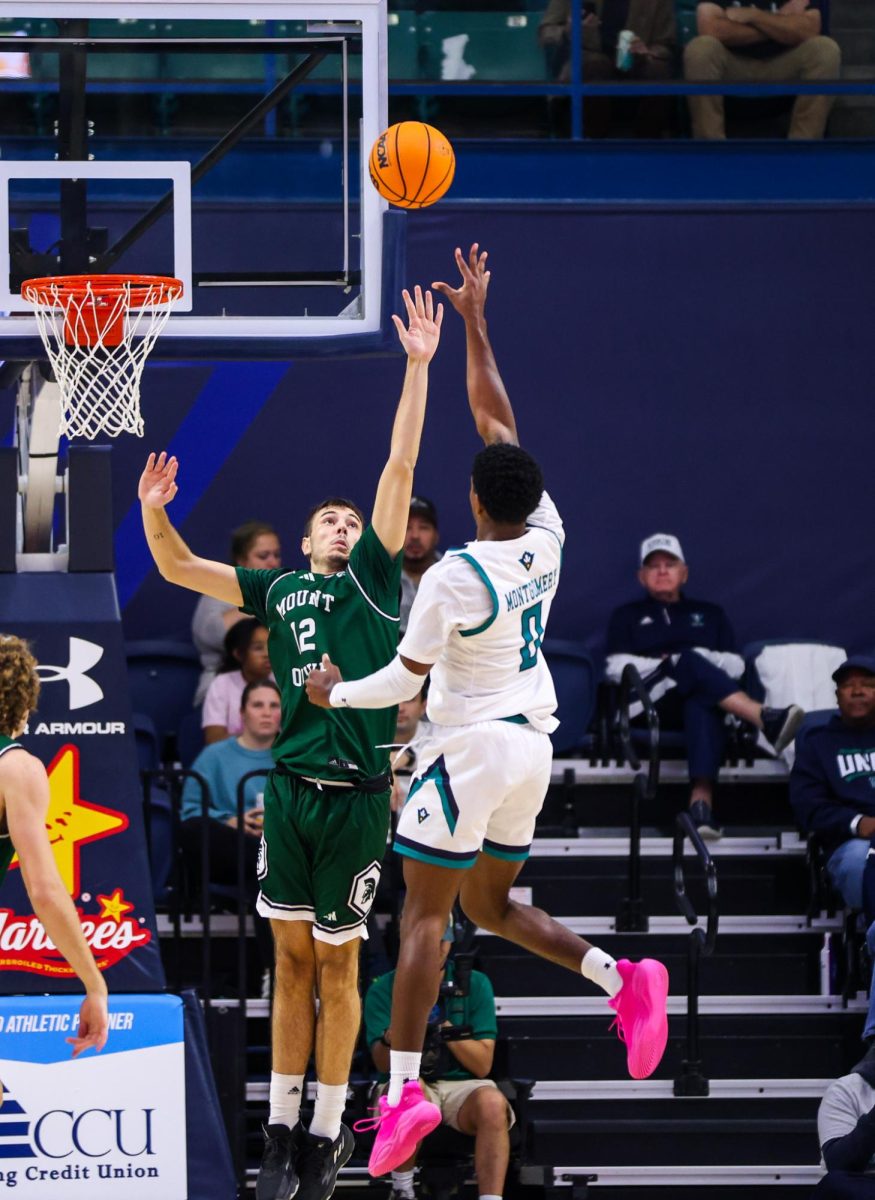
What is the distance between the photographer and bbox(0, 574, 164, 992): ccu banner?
845 cm

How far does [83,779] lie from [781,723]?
13.8 feet

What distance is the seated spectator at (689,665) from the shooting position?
11.1 metres

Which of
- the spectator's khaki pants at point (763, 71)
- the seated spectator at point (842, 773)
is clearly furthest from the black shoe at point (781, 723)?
the spectator's khaki pants at point (763, 71)

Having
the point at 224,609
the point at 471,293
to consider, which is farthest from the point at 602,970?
the point at 224,609

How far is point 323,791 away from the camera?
23.4 feet

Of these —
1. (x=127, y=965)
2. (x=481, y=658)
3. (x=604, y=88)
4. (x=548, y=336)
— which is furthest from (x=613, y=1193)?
(x=604, y=88)

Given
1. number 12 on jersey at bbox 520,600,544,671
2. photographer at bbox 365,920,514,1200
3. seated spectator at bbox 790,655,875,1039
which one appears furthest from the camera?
seated spectator at bbox 790,655,875,1039

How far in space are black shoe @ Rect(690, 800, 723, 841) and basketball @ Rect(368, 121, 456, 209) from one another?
4.57 m

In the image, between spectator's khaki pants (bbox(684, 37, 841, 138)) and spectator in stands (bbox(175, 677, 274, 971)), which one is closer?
spectator in stands (bbox(175, 677, 274, 971))

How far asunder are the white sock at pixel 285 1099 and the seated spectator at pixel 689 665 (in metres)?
4.17

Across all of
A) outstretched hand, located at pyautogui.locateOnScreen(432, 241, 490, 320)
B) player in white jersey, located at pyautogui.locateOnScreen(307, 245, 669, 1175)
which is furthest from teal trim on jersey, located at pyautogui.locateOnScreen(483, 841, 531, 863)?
outstretched hand, located at pyautogui.locateOnScreen(432, 241, 490, 320)

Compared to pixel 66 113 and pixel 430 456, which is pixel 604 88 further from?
pixel 66 113

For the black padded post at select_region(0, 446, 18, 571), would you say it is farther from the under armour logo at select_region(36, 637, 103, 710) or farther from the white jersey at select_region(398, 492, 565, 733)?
the white jersey at select_region(398, 492, 565, 733)

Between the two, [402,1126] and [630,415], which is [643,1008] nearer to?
[402,1126]
